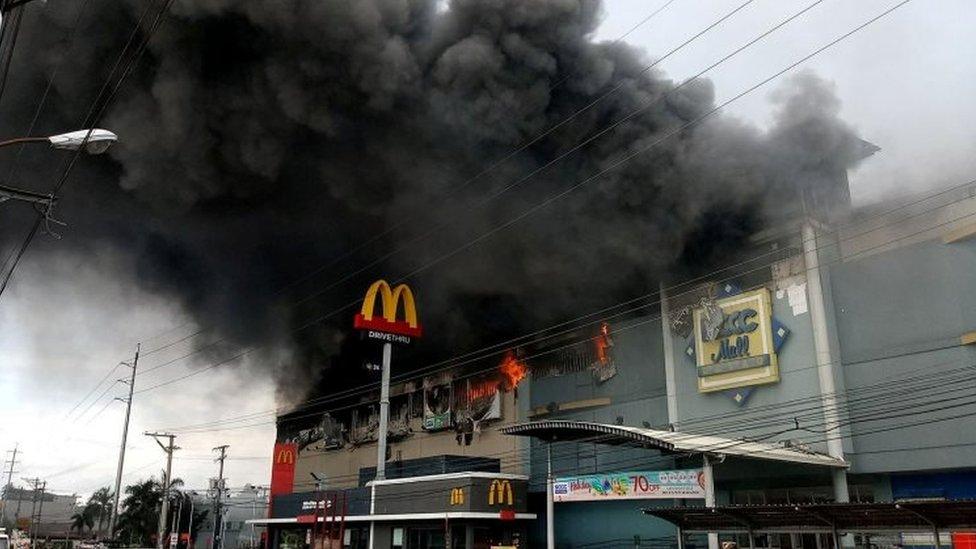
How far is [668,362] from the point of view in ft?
91.3

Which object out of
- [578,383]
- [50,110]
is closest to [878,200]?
[578,383]

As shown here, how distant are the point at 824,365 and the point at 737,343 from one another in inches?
124

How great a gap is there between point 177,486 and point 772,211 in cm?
5518

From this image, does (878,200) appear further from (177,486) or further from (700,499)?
(177,486)

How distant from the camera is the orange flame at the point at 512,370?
3569cm

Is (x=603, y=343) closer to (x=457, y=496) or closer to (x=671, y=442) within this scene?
(x=457, y=496)

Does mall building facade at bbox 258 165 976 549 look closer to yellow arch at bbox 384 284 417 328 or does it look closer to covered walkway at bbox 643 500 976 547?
yellow arch at bbox 384 284 417 328

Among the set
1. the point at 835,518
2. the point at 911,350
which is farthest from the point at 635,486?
the point at 835,518

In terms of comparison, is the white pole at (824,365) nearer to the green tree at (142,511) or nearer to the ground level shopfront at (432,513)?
the ground level shopfront at (432,513)

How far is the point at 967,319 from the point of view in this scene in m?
20.5

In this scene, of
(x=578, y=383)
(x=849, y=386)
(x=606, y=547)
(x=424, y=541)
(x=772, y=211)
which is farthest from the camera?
(x=578, y=383)

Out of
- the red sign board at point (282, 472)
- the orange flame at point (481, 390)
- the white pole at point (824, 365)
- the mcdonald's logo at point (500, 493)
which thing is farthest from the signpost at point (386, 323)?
the white pole at point (824, 365)

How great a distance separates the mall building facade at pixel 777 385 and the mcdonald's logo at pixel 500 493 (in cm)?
16

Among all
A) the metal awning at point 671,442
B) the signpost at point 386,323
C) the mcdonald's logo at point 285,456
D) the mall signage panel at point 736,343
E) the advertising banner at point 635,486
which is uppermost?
the signpost at point 386,323
